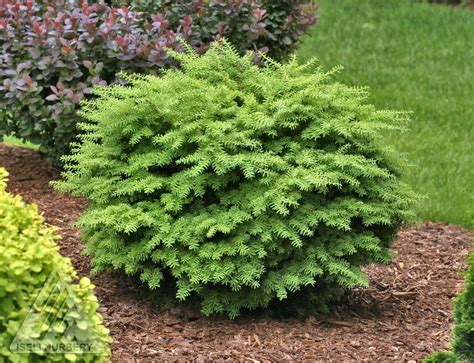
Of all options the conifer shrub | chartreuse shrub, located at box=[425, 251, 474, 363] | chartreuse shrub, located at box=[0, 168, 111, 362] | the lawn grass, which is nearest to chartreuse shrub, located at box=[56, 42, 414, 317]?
chartreuse shrub, located at box=[425, 251, 474, 363]

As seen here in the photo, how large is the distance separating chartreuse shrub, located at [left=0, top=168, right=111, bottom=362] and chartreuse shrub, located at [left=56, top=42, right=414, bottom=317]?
145 centimetres

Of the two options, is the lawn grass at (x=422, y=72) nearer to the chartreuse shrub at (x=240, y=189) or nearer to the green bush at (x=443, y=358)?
the chartreuse shrub at (x=240, y=189)

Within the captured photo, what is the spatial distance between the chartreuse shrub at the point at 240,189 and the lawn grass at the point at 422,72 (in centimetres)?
171

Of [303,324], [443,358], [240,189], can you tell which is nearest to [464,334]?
[443,358]

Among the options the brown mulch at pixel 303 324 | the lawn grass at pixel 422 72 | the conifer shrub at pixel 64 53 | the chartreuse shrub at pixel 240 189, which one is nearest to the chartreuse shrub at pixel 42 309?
the brown mulch at pixel 303 324

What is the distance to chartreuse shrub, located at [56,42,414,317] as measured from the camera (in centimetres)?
501

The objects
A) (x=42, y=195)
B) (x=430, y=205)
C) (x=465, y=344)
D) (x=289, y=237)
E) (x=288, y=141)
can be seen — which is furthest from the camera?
(x=430, y=205)

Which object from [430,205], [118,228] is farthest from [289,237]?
[430,205]

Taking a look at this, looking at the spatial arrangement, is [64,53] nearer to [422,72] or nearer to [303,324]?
[303,324]

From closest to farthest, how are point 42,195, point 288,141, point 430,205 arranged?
point 288,141 < point 42,195 < point 430,205

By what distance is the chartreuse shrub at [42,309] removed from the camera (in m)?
3.34

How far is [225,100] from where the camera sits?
5344 millimetres

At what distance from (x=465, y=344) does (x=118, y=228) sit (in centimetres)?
194

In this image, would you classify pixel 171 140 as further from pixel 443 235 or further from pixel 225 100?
pixel 443 235
